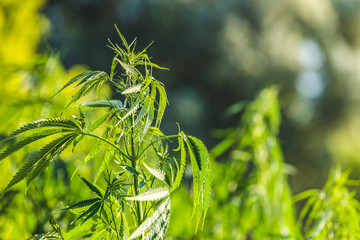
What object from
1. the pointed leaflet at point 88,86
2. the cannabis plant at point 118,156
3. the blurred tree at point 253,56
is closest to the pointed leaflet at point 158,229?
the cannabis plant at point 118,156

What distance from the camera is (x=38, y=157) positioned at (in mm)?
251

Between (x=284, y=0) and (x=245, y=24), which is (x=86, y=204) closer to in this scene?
(x=245, y=24)

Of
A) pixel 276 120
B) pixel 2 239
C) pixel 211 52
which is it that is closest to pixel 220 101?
pixel 211 52

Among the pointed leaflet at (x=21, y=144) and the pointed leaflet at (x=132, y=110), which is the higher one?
the pointed leaflet at (x=21, y=144)

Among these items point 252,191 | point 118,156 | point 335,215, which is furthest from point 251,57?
point 118,156

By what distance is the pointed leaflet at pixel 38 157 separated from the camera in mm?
243

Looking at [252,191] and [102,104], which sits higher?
[102,104]

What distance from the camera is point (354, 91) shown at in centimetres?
789

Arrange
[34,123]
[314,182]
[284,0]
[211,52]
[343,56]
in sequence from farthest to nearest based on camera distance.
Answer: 1. [343,56]
2. [284,0]
3. [211,52]
4. [314,182]
5. [34,123]

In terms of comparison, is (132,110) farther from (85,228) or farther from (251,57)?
(251,57)

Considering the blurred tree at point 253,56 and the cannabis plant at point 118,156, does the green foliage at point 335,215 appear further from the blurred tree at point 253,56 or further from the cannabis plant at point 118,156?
the blurred tree at point 253,56

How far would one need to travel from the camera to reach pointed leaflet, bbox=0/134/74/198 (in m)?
0.24

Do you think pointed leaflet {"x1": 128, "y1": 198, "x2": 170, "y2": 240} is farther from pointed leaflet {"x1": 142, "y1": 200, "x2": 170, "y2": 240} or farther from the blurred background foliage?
the blurred background foliage

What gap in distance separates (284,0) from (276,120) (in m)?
7.32
